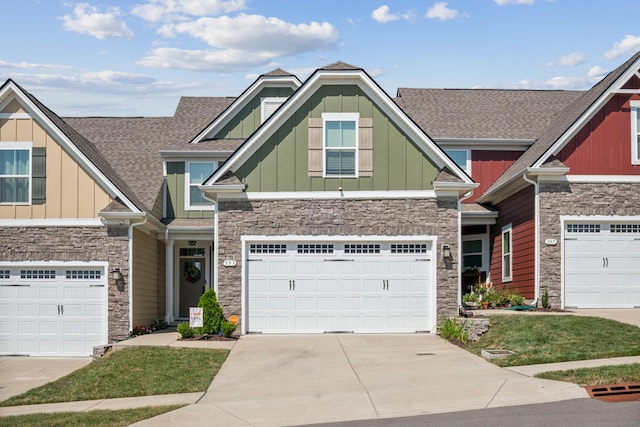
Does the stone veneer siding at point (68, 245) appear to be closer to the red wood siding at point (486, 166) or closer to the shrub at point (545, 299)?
the shrub at point (545, 299)

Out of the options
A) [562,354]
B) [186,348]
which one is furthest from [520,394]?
[186,348]

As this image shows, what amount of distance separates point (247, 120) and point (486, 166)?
8140 mm

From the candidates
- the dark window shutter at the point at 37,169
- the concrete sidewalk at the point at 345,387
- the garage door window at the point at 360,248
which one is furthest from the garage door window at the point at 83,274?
the garage door window at the point at 360,248

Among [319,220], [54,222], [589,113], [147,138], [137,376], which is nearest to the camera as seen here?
[137,376]

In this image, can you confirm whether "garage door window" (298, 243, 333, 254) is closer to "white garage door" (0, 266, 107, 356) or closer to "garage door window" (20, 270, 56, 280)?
"white garage door" (0, 266, 107, 356)

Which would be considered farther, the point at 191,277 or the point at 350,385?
the point at 191,277

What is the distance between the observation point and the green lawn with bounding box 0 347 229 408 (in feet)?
48.9

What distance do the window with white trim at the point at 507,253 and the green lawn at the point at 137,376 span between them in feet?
34.3

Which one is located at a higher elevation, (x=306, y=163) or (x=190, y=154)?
(x=190, y=154)

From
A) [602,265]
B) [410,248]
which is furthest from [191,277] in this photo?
[602,265]

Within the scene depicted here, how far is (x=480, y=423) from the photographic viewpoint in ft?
35.7

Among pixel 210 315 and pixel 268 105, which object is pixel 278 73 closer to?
pixel 268 105

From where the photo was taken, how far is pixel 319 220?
2098 cm

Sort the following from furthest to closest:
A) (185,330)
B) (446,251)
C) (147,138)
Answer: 1. (147,138)
2. (446,251)
3. (185,330)
